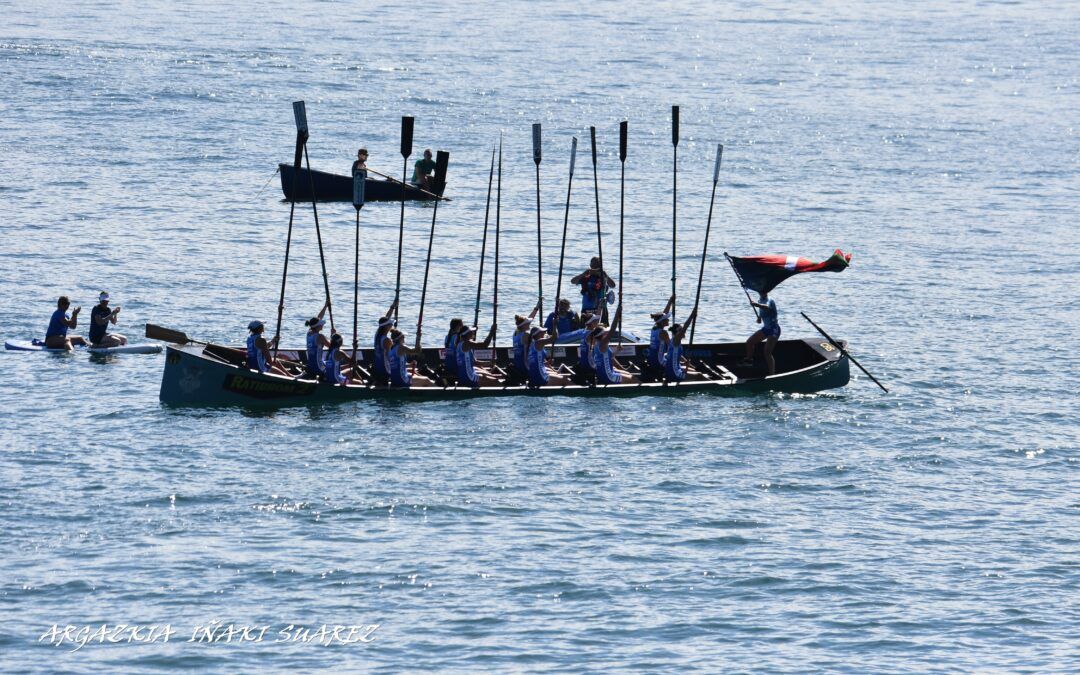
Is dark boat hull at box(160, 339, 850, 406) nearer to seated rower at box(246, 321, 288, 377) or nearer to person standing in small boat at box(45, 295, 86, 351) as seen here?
seated rower at box(246, 321, 288, 377)

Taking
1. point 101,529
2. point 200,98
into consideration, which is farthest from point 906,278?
point 200,98

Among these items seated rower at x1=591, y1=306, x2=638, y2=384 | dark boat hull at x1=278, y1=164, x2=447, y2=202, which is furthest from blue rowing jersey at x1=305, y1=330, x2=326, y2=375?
dark boat hull at x1=278, y1=164, x2=447, y2=202

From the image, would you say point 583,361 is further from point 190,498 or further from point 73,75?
point 73,75

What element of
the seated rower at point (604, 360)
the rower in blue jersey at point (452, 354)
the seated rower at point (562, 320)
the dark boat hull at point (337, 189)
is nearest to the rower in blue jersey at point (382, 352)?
the rower in blue jersey at point (452, 354)

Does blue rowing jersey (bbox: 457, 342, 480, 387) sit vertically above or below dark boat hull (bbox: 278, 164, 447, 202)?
below

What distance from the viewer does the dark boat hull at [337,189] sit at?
195 ft

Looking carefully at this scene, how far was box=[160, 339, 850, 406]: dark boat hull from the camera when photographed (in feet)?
112

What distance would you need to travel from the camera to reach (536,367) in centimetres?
3553

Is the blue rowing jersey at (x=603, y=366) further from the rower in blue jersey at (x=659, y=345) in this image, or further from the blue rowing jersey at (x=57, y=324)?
the blue rowing jersey at (x=57, y=324)

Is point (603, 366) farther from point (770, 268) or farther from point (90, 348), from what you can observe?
point (90, 348)

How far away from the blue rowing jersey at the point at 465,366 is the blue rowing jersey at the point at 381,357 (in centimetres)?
154

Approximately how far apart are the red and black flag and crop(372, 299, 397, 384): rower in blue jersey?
801 cm

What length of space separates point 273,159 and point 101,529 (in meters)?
40.5

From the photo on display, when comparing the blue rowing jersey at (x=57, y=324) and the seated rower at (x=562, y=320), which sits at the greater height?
the seated rower at (x=562, y=320)
